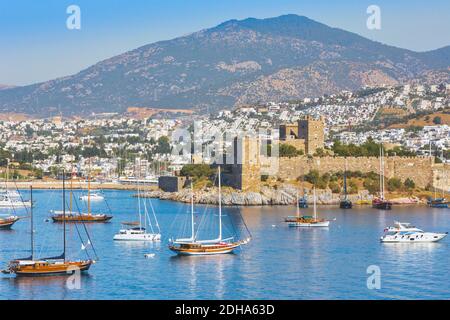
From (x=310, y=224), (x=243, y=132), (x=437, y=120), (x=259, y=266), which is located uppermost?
(x=437, y=120)

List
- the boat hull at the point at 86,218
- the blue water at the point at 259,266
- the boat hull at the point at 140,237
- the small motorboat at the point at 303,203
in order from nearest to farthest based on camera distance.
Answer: the blue water at the point at 259,266 → the boat hull at the point at 140,237 → the boat hull at the point at 86,218 → the small motorboat at the point at 303,203

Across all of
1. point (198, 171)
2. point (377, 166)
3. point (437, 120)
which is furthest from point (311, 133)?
point (437, 120)

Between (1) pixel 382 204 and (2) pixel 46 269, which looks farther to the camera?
(1) pixel 382 204

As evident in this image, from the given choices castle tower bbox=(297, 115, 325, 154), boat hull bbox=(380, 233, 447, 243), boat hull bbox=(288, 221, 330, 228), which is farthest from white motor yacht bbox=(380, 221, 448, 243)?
castle tower bbox=(297, 115, 325, 154)

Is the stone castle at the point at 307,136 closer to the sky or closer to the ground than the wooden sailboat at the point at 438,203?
closer to the sky

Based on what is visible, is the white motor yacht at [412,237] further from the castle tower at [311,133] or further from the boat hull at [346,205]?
the castle tower at [311,133]

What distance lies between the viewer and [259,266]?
25156 millimetres

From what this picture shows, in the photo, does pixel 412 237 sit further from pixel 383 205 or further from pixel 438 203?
pixel 438 203

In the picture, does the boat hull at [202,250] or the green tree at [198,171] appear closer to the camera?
the boat hull at [202,250]

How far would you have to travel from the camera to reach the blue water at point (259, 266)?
21.2 m

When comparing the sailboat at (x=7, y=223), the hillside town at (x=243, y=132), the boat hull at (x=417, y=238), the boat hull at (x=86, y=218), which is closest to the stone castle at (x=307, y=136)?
the boat hull at (x=86, y=218)

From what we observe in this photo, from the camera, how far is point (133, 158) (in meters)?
101

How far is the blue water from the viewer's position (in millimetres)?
21203

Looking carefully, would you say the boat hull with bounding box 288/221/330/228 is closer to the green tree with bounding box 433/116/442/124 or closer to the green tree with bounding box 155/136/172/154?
the green tree with bounding box 433/116/442/124
